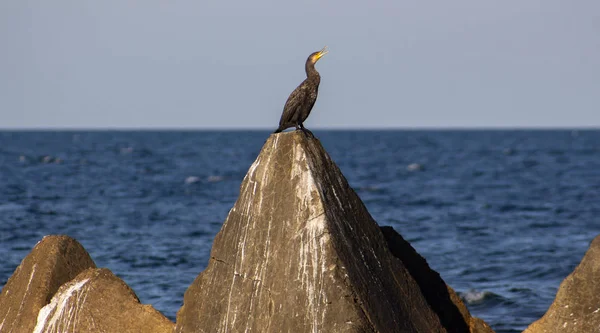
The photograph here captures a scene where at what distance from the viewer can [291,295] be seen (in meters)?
8.33

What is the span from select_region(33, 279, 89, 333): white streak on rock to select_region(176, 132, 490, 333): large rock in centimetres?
130

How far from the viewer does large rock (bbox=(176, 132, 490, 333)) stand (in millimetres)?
8242

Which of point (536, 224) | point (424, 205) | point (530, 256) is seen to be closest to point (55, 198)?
point (424, 205)

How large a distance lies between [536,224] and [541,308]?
50.0ft

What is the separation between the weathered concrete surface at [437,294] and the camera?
34.6 ft

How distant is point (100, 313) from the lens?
9812mm
